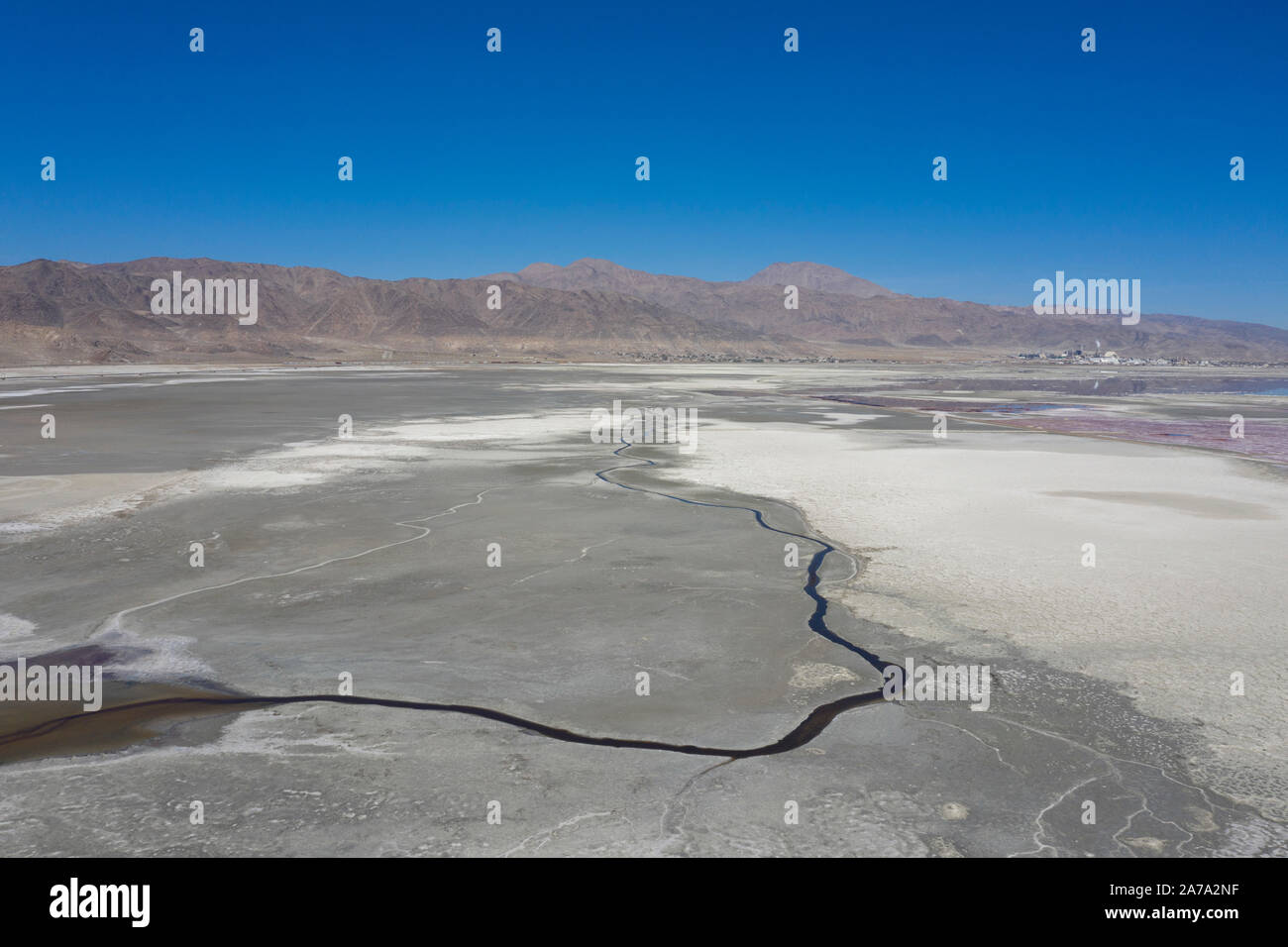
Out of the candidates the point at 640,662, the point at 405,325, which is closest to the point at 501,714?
the point at 640,662

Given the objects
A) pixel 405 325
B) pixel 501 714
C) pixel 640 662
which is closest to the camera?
pixel 501 714

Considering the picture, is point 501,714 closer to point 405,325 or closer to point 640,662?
point 640,662

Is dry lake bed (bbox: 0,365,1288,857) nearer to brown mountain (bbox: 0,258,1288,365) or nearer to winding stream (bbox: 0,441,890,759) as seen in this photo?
winding stream (bbox: 0,441,890,759)

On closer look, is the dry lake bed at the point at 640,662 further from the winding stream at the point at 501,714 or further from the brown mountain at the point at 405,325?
the brown mountain at the point at 405,325

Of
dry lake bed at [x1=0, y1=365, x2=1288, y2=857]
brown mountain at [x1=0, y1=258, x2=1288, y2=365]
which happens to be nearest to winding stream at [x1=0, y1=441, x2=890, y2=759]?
dry lake bed at [x1=0, y1=365, x2=1288, y2=857]

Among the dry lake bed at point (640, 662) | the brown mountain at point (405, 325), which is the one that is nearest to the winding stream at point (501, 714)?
the dry lake bed at point (640, 662)
